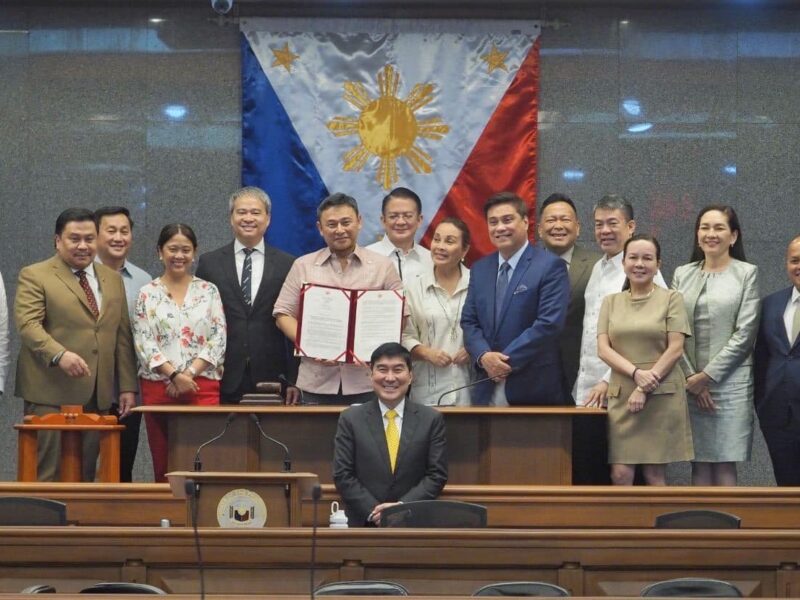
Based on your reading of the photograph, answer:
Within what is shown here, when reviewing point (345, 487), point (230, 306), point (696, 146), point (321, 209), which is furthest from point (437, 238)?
point (696, 146)

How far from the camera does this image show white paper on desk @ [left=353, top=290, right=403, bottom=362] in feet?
19.5

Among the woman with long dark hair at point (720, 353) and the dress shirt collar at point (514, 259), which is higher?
the dress shirt collar at point (514, 259)

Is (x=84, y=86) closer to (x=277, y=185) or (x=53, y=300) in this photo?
(x=277, y=185)

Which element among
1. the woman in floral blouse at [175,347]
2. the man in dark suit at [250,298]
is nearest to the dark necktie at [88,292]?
the woman in floral blouse at [175,347]

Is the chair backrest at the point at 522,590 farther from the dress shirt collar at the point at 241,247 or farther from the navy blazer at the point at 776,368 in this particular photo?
the dress shirt collar at the point at 241,247

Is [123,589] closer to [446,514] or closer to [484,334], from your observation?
[446,514]

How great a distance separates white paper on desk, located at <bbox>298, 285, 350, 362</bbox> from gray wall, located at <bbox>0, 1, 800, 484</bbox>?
2536 mm

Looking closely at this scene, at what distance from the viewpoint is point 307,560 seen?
15.0 feet

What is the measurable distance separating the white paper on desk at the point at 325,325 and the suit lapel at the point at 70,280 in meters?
1.11

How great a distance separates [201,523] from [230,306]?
1626 millimetres

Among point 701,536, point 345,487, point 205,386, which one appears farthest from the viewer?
point 205,386

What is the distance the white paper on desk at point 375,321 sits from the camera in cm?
594

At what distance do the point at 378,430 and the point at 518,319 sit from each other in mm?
982

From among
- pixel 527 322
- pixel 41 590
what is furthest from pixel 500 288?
pixel 41 590
